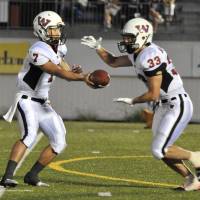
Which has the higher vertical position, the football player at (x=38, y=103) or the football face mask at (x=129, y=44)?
the football face mask at (x=129, y=44)

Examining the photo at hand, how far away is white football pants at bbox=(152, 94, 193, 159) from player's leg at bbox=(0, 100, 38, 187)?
4.27 feet

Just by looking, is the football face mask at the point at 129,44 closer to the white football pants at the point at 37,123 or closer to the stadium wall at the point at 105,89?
the white football pants at the point at 37,123

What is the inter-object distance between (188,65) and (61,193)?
1269 cm

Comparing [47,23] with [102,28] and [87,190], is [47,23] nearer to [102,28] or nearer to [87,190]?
[87,190]

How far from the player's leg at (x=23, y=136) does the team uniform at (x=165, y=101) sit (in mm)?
1248

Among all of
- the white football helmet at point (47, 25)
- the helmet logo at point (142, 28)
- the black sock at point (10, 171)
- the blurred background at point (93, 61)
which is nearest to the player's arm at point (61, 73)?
the white football helmet at point (47, 25)

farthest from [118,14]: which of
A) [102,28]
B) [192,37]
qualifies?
[192,37]

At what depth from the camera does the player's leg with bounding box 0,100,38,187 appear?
9136mm

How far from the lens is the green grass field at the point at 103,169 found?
8625 mm

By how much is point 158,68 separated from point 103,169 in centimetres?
270

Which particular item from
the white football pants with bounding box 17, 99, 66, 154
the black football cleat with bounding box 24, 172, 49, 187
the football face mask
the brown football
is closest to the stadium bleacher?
the white football pants with bounding box 17, 99, 66, 154

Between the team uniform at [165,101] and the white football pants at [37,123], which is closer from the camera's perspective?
the team uniform at [165,101]

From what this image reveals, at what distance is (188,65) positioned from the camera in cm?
2097

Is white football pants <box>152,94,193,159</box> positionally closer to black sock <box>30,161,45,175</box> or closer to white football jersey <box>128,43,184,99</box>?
white football jersey <box>128,43,184,99</box>
